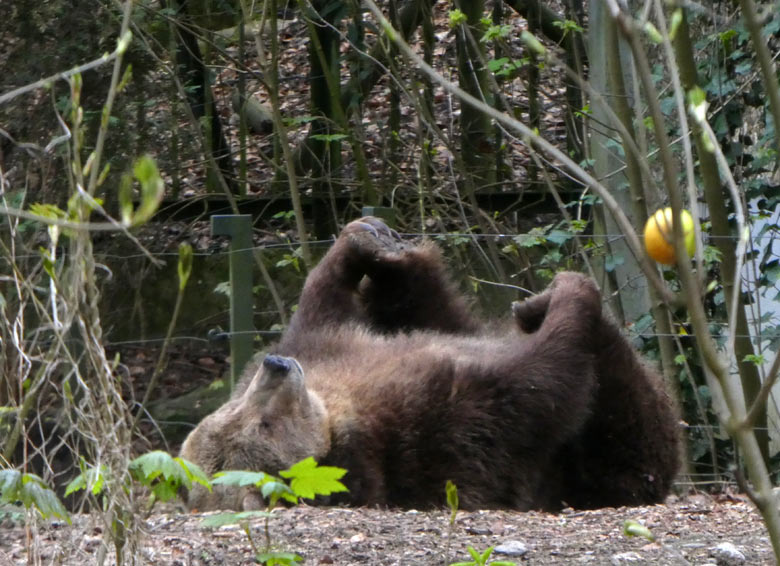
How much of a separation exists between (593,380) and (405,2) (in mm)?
5359

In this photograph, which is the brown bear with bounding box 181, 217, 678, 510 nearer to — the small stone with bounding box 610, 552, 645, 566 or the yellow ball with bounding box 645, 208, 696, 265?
the small stone with bounding box 610, 552, 645, 566

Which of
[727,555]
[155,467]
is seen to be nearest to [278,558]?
[155,467]

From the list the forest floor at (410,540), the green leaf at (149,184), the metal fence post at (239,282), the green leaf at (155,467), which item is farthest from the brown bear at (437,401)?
the green leaf at (149,184)

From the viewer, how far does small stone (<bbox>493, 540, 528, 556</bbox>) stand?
3.71m

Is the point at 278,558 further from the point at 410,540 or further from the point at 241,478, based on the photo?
the point at 410,540

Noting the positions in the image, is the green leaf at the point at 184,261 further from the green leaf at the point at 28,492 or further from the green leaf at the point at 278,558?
the green leaf at the point at 278,558

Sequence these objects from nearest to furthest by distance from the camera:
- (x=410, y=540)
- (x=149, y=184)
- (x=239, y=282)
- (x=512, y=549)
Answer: (x=149, y=184)
(x=512, y=549)
(x=410, y=540)
(x=239, y=282)

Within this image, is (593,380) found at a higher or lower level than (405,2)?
lower

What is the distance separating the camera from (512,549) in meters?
3.74

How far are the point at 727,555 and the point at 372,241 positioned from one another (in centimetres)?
264

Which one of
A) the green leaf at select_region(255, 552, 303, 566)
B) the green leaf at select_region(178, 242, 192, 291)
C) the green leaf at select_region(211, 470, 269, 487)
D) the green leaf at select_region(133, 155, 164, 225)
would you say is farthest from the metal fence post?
the green leaf at select_region(133, 155, 164, 225)

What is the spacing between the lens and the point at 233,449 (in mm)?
4812

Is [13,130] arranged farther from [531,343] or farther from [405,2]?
[531,343]

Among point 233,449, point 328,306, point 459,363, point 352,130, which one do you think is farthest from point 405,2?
point 233,449
